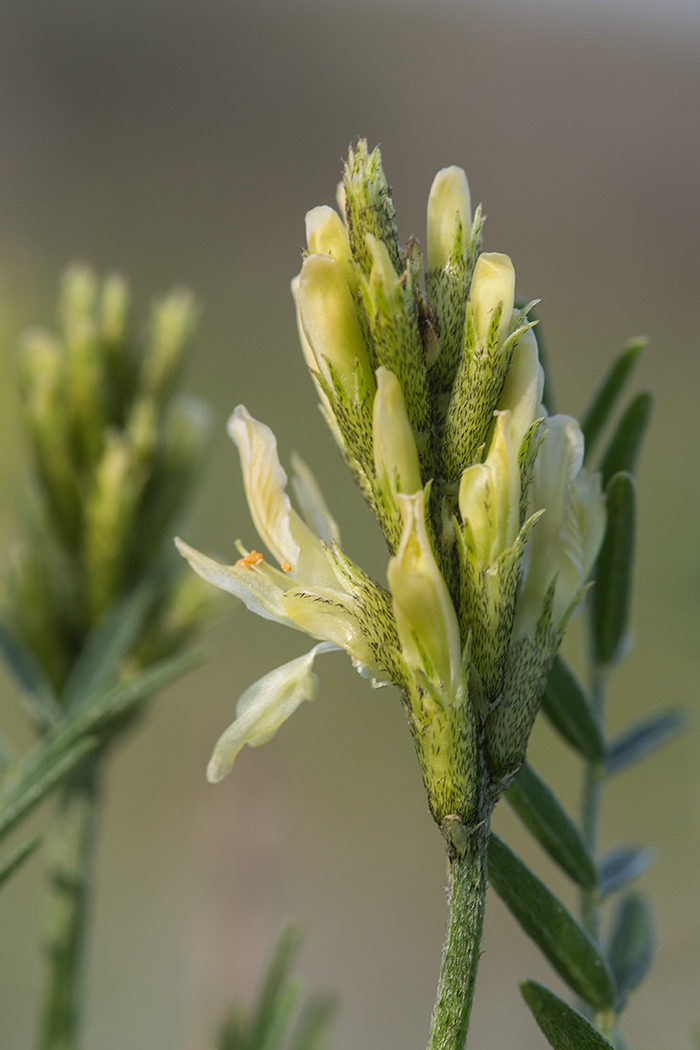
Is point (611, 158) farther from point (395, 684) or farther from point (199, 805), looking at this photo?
point (395, 684)

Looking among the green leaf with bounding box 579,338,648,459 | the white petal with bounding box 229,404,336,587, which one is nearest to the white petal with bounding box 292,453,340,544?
the white petal with bounding box 229,404,336,587

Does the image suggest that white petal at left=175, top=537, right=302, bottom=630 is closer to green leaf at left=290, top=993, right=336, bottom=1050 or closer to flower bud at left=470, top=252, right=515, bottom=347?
flower bud at left=470, top=252, right=515, bottom=347

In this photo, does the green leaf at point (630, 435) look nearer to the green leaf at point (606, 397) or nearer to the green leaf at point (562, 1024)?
the green leaf at point (606, 397)

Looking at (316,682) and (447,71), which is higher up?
(447,71)

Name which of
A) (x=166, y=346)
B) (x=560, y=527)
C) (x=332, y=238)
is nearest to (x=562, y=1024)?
(x=560, y=527)

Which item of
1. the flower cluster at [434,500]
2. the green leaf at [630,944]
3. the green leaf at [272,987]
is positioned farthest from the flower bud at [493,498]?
the green leaf at [272,987]

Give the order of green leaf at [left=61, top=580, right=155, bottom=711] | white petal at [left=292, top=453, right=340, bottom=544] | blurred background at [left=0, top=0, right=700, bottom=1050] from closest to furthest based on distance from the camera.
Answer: white petal at [left=292, top=453, right=340, bottom=544] < green leaf at [left=61, top=580, right=155, bottom=711] < blurred background at [left=0, top=0, right=700, bottom=1050]

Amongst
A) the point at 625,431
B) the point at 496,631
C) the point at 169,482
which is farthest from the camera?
the point at 169,482

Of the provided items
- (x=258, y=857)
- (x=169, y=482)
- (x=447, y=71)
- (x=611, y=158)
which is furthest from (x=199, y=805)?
(x=447, y=71)
